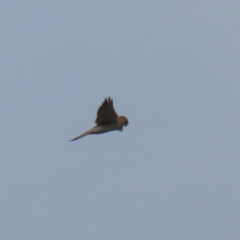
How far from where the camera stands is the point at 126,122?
6231cm

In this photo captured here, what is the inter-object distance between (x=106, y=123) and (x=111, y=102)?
4.57 feet

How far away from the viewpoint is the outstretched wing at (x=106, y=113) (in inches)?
2388

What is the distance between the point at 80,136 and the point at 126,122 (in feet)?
6.00

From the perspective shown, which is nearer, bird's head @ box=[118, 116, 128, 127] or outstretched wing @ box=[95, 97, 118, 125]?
outstretched wing @ box=[95, 97, 118, 125]

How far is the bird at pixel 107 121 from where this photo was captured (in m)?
60.8

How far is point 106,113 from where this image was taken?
61.1 metres

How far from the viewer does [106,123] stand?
61.8 meters

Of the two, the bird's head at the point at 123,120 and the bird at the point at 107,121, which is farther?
the bird's head at the point at 123,120

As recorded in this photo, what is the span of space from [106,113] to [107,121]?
66cm

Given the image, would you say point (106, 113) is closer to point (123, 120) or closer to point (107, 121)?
point (107, 121)

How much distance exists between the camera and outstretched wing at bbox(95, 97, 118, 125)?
60.7m

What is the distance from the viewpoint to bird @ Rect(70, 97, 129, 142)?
6083 cm

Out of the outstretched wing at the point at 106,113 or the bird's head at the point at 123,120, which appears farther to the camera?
the bird's head at the point at 123,120

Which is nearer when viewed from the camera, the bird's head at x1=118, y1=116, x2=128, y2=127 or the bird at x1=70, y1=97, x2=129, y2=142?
the bird at x1=70, y1=97, x2=129, y2=142
